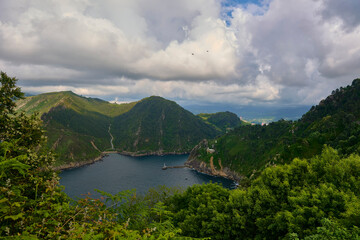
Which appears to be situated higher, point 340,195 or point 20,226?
point 20,226

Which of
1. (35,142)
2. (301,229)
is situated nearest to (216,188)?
(301,229)

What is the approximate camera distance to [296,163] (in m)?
45.3

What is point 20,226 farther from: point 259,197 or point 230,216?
point 259,197

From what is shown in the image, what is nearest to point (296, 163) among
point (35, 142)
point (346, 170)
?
point (346, 170)

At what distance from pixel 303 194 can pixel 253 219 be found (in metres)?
10.8

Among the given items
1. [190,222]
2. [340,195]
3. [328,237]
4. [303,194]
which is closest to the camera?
[328,237]

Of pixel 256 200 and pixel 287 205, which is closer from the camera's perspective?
pixel 287 205

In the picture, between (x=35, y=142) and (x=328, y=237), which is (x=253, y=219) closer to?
(x=328, y=237)

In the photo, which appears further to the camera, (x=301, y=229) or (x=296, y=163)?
(x=296, y=163)

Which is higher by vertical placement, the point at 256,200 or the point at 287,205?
the point at 287,205

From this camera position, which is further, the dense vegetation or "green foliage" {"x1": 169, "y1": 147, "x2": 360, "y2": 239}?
"green foliage" {"x1": 169, "y1": 147, "x2": 360, "y2": 239}

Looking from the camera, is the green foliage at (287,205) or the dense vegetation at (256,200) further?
the green foliage at (287,205)

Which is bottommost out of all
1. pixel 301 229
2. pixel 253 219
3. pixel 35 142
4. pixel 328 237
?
pixel 253 219

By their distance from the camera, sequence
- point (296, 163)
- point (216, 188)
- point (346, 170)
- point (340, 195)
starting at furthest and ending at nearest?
point (216, 188)
point (296, 163)
point (346, 170)
point (340, 195)
